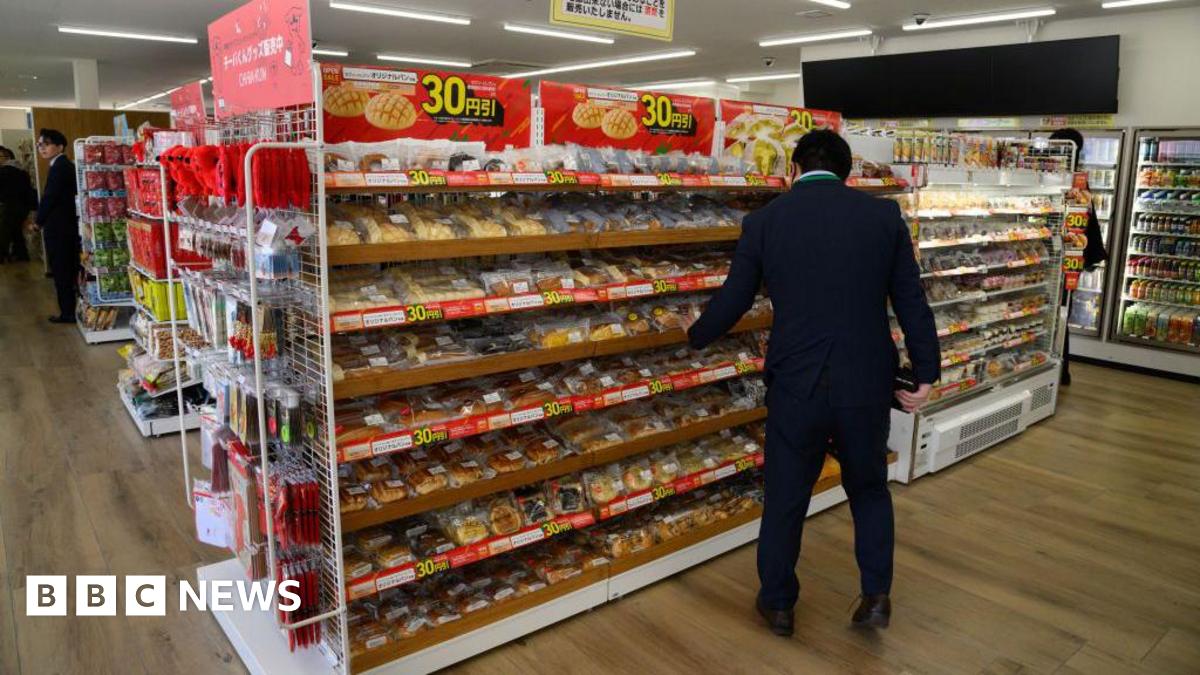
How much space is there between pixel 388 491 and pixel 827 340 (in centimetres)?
171

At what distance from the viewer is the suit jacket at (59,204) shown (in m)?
8.62

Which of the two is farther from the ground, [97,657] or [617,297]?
[617,297]

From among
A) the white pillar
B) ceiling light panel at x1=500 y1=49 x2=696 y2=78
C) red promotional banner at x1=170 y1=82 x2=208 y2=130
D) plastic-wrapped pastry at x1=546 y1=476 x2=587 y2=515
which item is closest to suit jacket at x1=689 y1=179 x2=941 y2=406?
plastic-wrapped pastry at x1=546 y1=476 x2=587 y2=515

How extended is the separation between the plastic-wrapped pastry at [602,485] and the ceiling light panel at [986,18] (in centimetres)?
786

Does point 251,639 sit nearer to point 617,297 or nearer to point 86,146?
point 617,297

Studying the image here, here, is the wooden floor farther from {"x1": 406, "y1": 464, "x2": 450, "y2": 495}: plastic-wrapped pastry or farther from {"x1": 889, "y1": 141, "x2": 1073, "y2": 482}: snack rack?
{"x1": 406, "y1": 464, "x2": 450, "y2": 495}: plastic-wrapped pastry

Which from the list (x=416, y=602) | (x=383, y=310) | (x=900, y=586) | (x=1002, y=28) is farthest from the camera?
(x=1002, y=28)

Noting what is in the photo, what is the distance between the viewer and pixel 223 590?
342 cm

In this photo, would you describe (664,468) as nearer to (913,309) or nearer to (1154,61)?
(913,309)

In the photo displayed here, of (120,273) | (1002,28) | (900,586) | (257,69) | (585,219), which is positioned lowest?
(900,586)

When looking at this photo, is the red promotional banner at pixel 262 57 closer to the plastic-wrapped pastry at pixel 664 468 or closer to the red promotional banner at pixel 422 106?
the red promotional banner at pixel 422 106

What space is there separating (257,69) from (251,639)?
2.09 m

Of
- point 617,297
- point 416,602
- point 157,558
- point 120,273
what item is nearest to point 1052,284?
point 617,297

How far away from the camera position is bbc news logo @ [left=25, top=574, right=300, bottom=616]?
3.33 meters
